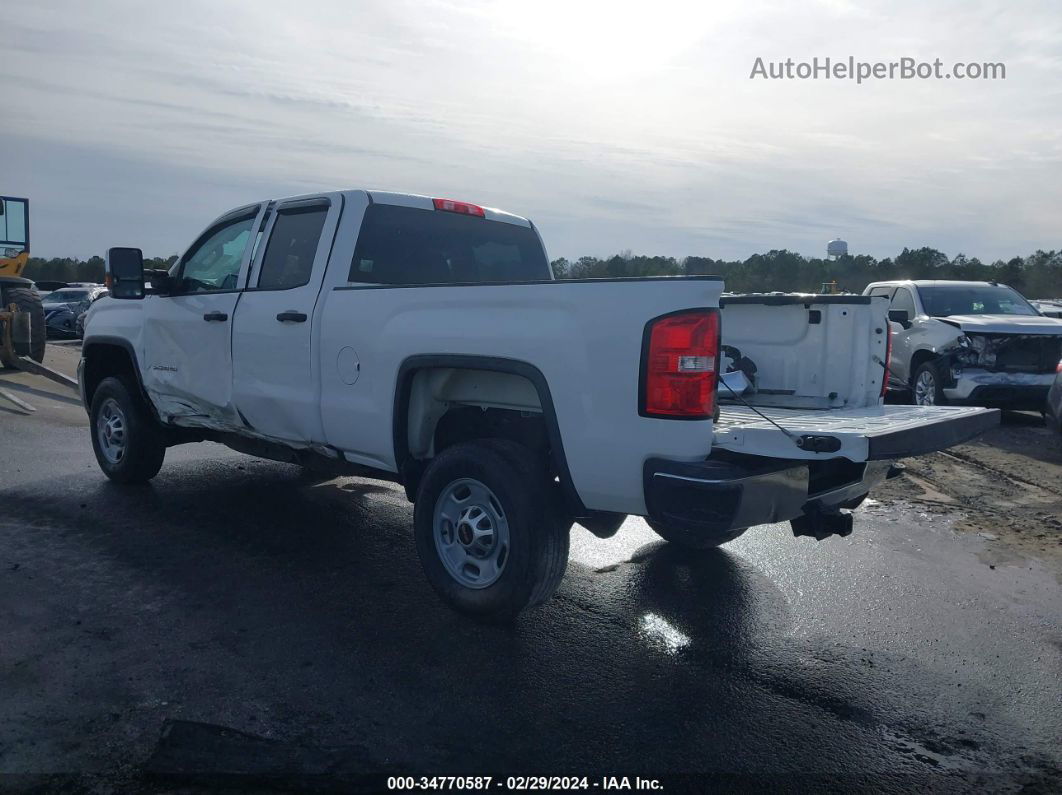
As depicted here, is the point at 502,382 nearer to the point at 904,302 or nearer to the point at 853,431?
the point at 853,431

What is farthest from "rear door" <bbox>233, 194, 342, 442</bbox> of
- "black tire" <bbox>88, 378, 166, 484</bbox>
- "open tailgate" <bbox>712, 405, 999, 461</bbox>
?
"open tailgate" <bbox>712, 405, 999, 461</bbox>

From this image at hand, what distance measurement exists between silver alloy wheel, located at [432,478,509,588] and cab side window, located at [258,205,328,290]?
1.78 m

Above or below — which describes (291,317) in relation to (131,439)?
above

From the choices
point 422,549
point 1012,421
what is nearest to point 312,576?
point 422,549

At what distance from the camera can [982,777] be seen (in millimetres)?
3182

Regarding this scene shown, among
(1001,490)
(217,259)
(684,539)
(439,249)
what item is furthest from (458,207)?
(1001,490)

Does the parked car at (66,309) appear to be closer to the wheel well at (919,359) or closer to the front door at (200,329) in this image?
the front door at (200,329)

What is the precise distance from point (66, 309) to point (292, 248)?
2373 centimetres

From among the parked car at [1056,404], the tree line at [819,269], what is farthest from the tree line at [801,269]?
the parked car at [1056,404]

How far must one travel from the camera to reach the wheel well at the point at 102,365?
24.1 feet

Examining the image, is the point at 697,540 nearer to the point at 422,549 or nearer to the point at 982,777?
the point at 422,549

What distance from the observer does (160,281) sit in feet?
21.6

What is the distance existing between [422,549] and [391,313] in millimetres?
1207

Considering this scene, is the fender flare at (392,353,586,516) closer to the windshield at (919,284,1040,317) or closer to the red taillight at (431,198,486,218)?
the red taillight at (431,198,486,218)
